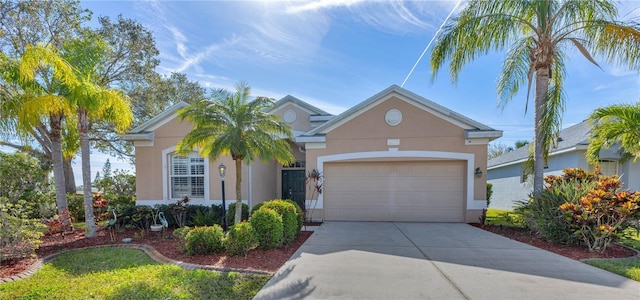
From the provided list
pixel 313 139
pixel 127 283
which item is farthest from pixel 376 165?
pixel 127 283

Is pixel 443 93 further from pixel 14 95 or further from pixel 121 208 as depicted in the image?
pixel 14 95

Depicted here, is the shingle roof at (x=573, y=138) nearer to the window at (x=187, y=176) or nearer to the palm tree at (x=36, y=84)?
the window at (x=187, y=176)

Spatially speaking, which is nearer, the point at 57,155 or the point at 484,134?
the point at 57,155

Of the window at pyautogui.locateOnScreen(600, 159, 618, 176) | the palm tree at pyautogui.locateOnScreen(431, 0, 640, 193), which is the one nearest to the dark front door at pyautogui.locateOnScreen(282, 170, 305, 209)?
the palm tree at pyautogui.locateOnScreen(431, 0, 640, 193)

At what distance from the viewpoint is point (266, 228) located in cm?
611

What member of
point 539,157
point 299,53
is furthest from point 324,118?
point 539,157

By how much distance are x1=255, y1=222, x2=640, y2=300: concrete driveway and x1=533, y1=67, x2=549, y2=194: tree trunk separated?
8.14ft

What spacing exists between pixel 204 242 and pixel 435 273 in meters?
4.85

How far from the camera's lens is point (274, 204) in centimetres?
704

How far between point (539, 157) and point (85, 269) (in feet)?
39.4

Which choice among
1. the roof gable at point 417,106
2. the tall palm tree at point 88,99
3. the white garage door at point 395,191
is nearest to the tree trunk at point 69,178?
the tall palm tree at point 88,99

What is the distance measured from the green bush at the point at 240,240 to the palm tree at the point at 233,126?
1649 mm

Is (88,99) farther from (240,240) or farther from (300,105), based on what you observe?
(300,105)

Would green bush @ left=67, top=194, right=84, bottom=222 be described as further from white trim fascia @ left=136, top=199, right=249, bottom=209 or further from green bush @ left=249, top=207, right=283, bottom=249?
green bush @ left=249, top=207, right=283, bottom=249
